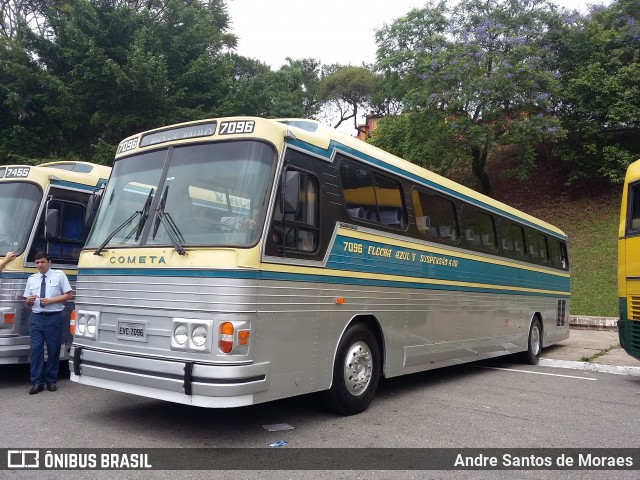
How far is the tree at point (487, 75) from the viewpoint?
2239cm

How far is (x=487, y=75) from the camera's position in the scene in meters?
22.7

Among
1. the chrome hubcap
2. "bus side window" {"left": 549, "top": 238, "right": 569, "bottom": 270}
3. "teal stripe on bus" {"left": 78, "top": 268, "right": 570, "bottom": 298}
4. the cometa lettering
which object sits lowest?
the chrome hubcap

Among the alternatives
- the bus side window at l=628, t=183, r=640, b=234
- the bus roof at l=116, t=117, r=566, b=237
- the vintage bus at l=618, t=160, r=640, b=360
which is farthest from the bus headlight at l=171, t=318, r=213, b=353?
the bus side window at l=628, t=183, r=640, b=234

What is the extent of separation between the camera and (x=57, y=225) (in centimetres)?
833

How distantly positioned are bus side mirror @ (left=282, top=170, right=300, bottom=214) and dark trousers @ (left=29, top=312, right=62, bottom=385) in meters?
3.92

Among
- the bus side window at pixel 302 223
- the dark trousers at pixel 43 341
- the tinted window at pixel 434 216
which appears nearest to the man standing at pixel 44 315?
the dark trousers at pixel 43 341

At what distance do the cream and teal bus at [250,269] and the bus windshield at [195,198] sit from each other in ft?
0.04

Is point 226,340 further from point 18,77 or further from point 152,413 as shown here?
point 18,77

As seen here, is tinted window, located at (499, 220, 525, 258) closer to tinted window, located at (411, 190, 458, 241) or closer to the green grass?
tinted window, located at (411, 190, 458, 241)

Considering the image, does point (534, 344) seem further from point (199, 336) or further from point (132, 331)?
point (132, 331)

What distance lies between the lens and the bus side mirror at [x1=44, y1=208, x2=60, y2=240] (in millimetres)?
8133

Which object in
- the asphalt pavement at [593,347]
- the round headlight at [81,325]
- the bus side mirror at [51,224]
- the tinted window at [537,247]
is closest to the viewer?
the round headlight at [81,325]

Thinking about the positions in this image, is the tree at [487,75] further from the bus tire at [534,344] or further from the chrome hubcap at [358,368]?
the chrome hubcap at [358,368]

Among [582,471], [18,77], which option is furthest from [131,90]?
[582,471]
